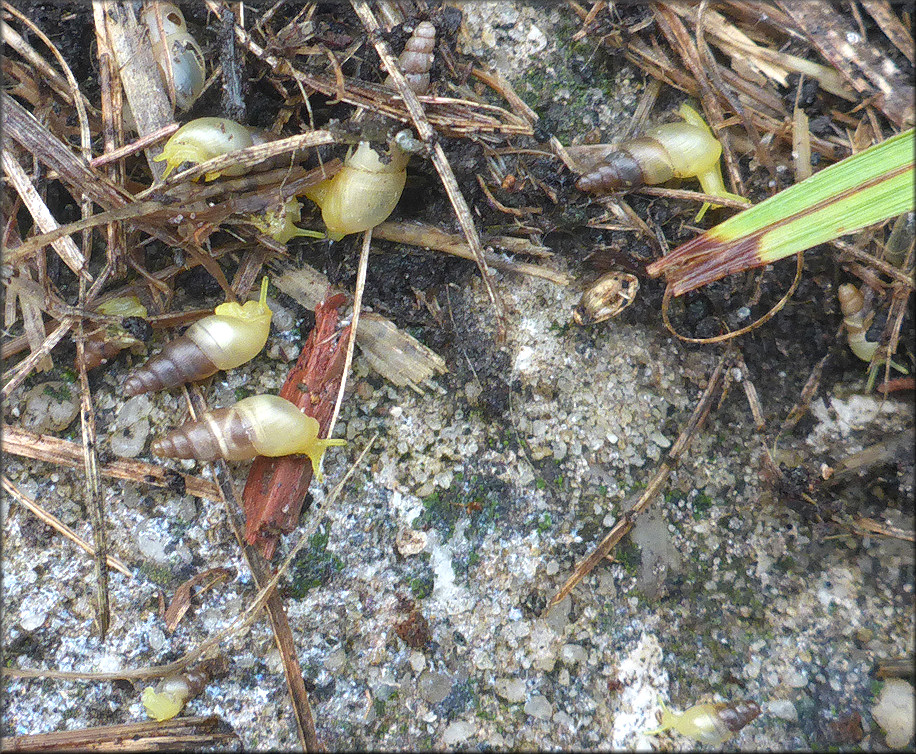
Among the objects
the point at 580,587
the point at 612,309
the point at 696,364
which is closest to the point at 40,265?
the point at 612,309

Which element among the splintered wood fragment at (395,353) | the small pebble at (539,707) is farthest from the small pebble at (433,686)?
the splintered wood fragment at (395,353)

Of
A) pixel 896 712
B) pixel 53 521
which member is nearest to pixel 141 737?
pixel 53 521

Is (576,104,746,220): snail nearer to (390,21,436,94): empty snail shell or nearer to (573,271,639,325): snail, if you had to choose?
(573,271,639,325): snail

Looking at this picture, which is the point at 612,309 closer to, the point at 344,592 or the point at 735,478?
the point at 735,478

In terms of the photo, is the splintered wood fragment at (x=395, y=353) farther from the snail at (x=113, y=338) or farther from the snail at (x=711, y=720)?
the snail at (x=711, y=720)

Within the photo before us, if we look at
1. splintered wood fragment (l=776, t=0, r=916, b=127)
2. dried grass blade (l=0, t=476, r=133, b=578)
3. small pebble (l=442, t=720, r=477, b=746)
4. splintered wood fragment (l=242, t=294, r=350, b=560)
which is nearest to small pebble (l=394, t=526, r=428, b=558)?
splintered wood fragment (l=242, t=294, r=350, b=560)

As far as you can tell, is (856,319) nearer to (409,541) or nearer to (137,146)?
(409,541)
